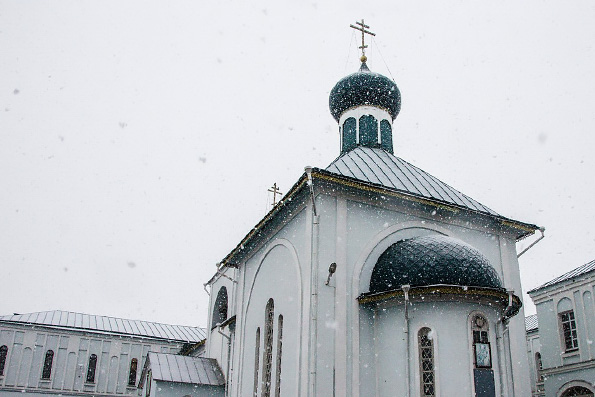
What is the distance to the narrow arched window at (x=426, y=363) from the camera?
30.9ft

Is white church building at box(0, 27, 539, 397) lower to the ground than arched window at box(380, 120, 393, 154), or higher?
lower

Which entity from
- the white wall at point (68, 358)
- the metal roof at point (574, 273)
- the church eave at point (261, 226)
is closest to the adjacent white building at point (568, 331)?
the metal roof at point (574, 273)

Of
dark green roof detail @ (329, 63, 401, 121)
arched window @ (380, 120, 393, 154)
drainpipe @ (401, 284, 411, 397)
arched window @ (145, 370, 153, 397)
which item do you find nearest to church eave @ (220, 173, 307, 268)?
drainpipe @ (401, 284, 411, 397)

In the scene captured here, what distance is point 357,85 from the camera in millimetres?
16031

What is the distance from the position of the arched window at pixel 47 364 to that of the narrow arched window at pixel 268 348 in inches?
737

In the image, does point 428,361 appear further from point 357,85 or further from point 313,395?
point 357,85

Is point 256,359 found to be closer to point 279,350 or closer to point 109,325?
point 279,350

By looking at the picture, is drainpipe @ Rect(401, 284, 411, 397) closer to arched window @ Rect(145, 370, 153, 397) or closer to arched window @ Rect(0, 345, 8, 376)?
arched window @ Rect(145, 370, 153, 397)

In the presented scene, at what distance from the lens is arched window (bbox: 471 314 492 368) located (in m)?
9.52

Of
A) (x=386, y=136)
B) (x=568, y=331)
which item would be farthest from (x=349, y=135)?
(x=568, y=331)

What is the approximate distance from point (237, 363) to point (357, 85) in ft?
27.0

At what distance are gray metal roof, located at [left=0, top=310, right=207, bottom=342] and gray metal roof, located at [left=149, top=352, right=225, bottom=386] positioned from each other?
1229 cm

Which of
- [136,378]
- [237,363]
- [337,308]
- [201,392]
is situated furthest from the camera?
[136,378]

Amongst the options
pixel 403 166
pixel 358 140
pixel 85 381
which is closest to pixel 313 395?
pixel 403 166
